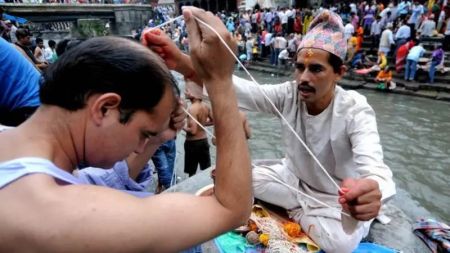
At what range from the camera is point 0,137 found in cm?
105

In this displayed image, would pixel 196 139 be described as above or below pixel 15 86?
below

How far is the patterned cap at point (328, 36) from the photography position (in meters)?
2.49

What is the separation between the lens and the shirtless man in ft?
14.7

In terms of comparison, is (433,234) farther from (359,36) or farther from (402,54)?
(359,36)

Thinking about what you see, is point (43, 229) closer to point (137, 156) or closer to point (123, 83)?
point (123, 83)

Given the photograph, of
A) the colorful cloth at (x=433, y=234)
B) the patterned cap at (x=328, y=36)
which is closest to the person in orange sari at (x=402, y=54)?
the colorful cloth at (x=433, y=234)

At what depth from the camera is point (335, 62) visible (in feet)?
8.29

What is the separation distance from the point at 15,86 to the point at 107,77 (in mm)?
1653

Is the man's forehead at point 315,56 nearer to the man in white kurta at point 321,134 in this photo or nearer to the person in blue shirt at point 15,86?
the man in white kurta at point 321,134

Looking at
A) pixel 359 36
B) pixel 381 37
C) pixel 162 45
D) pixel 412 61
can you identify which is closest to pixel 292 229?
pixel 162 45

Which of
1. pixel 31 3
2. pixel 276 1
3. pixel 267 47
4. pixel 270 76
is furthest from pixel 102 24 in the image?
pixel 270 76

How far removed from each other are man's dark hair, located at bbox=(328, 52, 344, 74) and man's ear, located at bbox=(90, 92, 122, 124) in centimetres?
189

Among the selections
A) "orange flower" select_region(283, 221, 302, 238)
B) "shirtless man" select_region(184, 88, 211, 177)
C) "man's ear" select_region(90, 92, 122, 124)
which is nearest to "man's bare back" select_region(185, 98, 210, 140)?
"shirtless man" select_region(184, 88, 211, 177)

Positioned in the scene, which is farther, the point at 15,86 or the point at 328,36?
the point at 328,36
